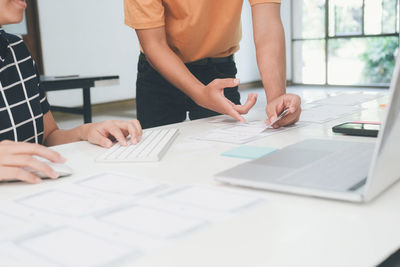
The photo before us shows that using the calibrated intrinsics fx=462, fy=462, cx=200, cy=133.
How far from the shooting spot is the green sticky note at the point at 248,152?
864mm

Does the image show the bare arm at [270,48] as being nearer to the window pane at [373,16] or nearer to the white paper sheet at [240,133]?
the white paper sheet at [240,133]

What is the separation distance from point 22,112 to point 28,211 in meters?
0.64

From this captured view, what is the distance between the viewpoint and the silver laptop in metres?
0.53

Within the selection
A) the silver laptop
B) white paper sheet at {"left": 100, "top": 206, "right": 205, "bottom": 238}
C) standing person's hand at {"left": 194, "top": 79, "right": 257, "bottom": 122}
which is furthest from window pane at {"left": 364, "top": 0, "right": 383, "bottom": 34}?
white paper sheet at {"left": 100, "top": 206, "right": 205, "bottom": 238}

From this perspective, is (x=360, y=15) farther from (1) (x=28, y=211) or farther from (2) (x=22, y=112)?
(1) (x=28, y=211)

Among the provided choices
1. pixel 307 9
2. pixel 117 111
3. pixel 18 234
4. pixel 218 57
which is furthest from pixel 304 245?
pixel 307 9

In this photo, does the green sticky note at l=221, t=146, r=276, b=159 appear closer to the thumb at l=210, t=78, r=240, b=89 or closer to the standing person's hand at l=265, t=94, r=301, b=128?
the standing person's hand at l=265, t=94, r=301, b=128

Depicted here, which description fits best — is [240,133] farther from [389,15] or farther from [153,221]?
[389,15]

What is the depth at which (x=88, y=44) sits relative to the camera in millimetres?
5852

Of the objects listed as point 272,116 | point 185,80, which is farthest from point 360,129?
point 185,80

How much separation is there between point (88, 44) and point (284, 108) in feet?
16.6

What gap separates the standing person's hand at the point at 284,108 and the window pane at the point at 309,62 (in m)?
7.18

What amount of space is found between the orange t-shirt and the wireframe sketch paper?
0.88 metres

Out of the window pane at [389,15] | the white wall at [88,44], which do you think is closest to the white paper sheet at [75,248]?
the white wall at [88,44]
